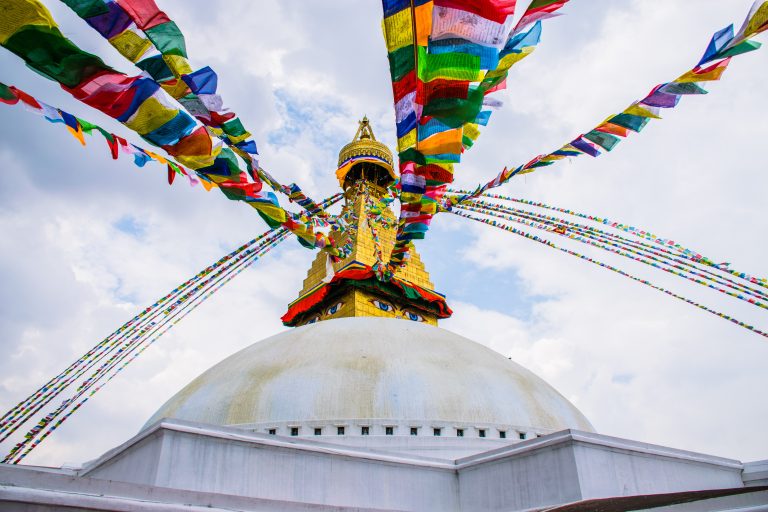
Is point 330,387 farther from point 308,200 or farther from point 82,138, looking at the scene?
point 82,138

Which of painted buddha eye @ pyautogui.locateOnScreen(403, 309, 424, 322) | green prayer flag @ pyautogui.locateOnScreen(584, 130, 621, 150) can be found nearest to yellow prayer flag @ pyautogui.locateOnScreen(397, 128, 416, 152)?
green prayer flag @ pyautogui.locateOnScreen(584, 130, 621, 150)

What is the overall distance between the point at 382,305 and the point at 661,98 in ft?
34.9

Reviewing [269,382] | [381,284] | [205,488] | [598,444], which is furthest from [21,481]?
[381,284]

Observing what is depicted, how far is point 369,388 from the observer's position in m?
7.84

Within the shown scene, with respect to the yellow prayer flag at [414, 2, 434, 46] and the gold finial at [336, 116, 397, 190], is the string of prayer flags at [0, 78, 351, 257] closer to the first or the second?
the yellow prayer flag at [414, 2, 434, 46]

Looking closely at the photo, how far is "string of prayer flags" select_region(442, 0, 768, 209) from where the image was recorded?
16.6 ft

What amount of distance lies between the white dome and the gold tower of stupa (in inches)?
230

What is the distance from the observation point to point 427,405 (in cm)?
772

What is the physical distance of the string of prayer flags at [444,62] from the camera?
14.4ft

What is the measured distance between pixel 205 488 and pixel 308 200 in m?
4.07

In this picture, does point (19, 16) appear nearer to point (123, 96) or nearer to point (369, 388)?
point (123, 96)

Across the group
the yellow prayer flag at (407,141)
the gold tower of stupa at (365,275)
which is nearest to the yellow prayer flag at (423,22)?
the yellow prayer flag at (407,141)

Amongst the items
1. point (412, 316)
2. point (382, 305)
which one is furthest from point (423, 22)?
point (412, 316)

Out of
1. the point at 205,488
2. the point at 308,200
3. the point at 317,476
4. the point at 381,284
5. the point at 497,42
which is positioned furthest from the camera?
the point at 381,284
